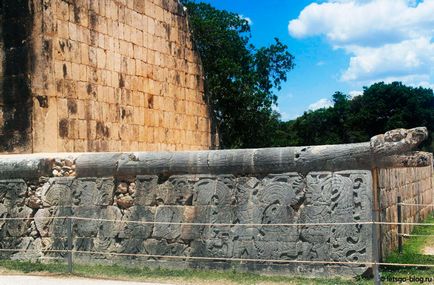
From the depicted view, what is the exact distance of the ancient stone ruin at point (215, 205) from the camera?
25.7 feet

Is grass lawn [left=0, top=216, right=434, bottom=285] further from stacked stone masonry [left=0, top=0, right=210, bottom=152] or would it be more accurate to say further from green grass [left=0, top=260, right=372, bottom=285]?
stacked stone masonry [left=0, top=0, right=210, bottom=152]

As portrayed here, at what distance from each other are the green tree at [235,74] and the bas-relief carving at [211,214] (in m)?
17.4

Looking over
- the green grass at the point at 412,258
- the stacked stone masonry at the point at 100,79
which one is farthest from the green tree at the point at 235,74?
the green grass at the point at 412,258

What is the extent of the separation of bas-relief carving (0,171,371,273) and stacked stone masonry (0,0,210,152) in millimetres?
1971

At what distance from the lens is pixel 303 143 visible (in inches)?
2263

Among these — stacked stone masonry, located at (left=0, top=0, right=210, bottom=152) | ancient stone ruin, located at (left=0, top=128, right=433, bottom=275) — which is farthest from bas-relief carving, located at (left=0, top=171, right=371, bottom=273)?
stacked stone masonry, located at (left=0, top=0, right=210, bottom=152)

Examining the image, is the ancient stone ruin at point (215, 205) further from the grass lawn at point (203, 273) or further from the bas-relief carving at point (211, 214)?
the grass lawn at point (203, 273)

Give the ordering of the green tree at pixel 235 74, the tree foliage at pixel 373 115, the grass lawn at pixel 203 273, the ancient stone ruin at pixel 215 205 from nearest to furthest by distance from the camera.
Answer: the grass lawn at pixel 203 273, the ancient stone ruin at pixel 215 205, the green tree at pixel 235 74, the tree foliage at pixel 373 115

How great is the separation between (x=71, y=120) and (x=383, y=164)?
672cm

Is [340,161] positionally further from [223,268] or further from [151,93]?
[151,93]

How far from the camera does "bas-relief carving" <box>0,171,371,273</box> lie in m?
7.91

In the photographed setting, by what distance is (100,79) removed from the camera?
43.5 ft

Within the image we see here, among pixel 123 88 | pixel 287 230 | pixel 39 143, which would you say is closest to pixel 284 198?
pixel 287 230

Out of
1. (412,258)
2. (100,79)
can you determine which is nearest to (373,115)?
(100,79)
